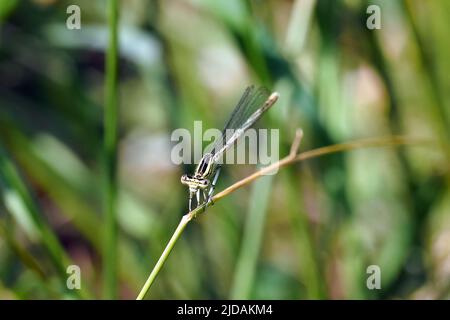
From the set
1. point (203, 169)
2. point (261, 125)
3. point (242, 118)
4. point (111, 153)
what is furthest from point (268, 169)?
point (261, 125)

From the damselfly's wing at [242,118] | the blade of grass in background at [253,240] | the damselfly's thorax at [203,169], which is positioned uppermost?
the damselfly's wing at [242,118]

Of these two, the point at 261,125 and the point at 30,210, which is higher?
the point at 261,125

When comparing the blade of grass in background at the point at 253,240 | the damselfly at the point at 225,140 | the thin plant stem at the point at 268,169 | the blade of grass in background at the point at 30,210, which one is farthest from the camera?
the blade of grass in background at the point at 253,240

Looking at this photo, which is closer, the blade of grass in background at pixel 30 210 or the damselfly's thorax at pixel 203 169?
the damselfly's thorax at pixel 203 169

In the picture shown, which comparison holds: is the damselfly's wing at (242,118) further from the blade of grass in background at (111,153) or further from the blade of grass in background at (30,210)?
the blade of grass in background at (30,210)

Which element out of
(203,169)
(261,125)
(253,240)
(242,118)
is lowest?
(253,240)

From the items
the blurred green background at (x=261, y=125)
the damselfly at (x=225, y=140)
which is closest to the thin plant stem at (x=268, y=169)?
the damselfly at (x=225, y=140)

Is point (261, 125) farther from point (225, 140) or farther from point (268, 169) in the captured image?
point (268, 169)

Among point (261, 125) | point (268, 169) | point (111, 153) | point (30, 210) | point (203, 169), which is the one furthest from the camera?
point (261, 125)

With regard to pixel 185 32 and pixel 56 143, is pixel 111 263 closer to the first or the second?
pixel 56 143
